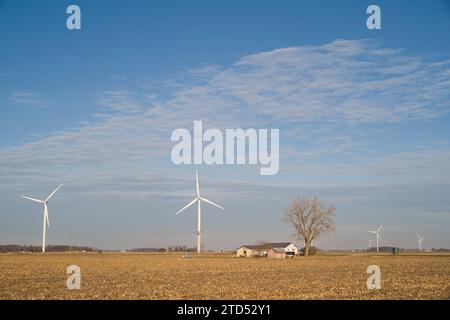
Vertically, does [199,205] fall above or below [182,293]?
above

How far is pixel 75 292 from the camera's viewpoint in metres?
28.6
